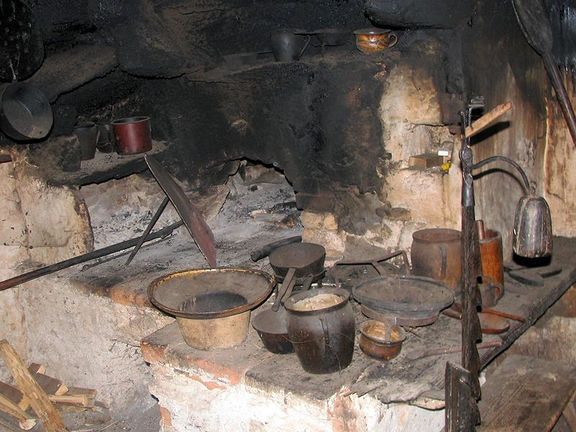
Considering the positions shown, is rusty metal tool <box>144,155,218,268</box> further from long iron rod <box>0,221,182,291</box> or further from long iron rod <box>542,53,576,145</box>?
long iron rod <box>542,53,576,145</box>

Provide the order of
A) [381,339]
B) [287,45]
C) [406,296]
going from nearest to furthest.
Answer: [381,339] → [406,296] → [287,45]

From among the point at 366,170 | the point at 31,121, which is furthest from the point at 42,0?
the point at 366,170

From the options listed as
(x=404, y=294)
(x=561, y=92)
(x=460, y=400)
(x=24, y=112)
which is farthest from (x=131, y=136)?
(x=460, y=400)

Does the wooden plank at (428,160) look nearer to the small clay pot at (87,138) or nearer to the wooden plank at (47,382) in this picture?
the small clay pot at (87,138)

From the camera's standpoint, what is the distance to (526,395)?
10.8 ft

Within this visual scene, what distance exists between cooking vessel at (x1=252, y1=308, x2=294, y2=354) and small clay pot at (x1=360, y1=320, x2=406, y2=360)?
0.34m

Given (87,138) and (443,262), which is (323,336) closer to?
(443,262)

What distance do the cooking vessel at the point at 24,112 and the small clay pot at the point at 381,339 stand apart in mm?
2246

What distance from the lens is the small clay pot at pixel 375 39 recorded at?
3451 mm

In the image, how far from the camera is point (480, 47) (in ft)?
10.9

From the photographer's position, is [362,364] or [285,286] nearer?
[362,364]

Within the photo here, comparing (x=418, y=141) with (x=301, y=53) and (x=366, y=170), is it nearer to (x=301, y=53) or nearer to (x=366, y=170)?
(x=366, y=170)

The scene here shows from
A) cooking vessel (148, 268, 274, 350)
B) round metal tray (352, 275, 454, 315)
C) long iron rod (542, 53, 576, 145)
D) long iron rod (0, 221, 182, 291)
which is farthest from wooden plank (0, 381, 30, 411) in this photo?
long iron rod (542, 53, 576, 145)

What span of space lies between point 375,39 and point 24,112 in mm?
2037
